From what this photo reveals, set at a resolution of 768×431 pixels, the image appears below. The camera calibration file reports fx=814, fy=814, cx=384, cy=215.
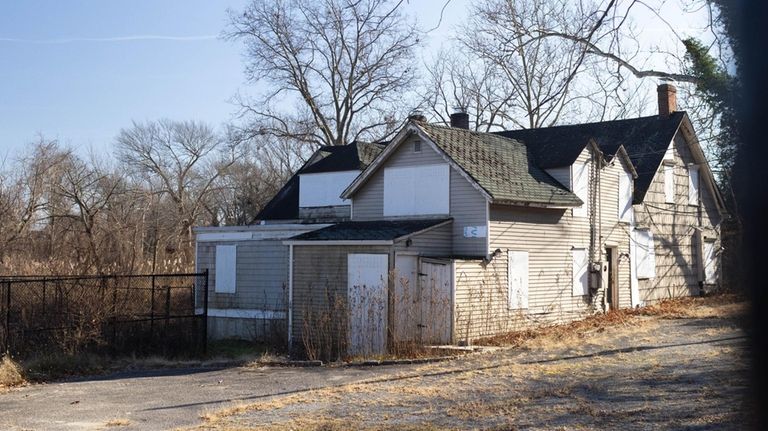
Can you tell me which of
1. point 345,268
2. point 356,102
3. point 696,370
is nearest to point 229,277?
point 345,268

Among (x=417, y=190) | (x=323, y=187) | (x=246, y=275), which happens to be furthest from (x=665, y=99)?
(x=246, y=275)

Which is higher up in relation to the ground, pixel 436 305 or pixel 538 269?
pixel 538 269

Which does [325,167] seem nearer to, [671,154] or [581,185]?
[581,185]

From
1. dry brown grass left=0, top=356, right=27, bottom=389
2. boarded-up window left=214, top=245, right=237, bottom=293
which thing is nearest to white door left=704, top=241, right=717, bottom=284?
boarded-up window left=214, top=245, right=237, bottom=293

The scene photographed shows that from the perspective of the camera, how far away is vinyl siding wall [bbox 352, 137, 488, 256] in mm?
19797

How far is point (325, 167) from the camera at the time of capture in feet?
92.0

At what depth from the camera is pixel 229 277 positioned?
2320cm

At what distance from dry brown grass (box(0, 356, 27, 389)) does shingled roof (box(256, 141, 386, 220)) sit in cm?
1363

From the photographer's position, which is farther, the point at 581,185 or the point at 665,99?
the point at 665,99

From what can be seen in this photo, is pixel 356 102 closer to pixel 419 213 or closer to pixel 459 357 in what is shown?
pixel 419 213

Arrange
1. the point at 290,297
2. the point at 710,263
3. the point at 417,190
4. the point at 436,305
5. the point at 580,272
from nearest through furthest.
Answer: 1. the point at 436,305
2. the point at 290,297
3. the point at 417,190
4. the point at 580,272
5. the point at 710,263

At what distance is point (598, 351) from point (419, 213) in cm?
642

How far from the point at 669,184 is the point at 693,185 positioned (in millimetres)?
1711

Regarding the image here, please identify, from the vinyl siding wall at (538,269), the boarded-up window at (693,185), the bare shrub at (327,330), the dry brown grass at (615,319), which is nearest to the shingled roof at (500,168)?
the vinyl siding wall at (538,269)
